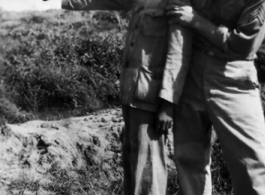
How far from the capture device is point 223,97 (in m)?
4.12

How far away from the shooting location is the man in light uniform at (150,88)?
4305 mm

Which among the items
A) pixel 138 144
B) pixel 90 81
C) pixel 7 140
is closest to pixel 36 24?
pixel 90 81

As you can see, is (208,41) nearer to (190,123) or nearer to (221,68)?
(221,68)

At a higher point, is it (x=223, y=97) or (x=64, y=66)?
(x=223, y=97)

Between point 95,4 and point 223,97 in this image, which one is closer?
point 223,97

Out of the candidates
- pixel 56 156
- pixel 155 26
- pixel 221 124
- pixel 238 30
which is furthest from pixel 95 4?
pixel 56 156

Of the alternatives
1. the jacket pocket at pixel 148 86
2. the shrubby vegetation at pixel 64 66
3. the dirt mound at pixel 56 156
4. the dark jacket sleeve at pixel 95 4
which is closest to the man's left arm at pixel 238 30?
the jacket pocket at pixel 148 86

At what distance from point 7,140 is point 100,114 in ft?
4.51

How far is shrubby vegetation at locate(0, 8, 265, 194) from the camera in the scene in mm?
9000

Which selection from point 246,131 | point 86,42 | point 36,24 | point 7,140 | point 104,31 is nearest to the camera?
point 246,131

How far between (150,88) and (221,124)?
1.89 feet

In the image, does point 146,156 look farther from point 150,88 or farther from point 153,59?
point 153,59

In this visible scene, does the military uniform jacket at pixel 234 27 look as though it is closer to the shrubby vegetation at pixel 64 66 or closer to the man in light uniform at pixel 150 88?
the man in light uniform at pixel 150 88

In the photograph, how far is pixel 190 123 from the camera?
4.35 meters
